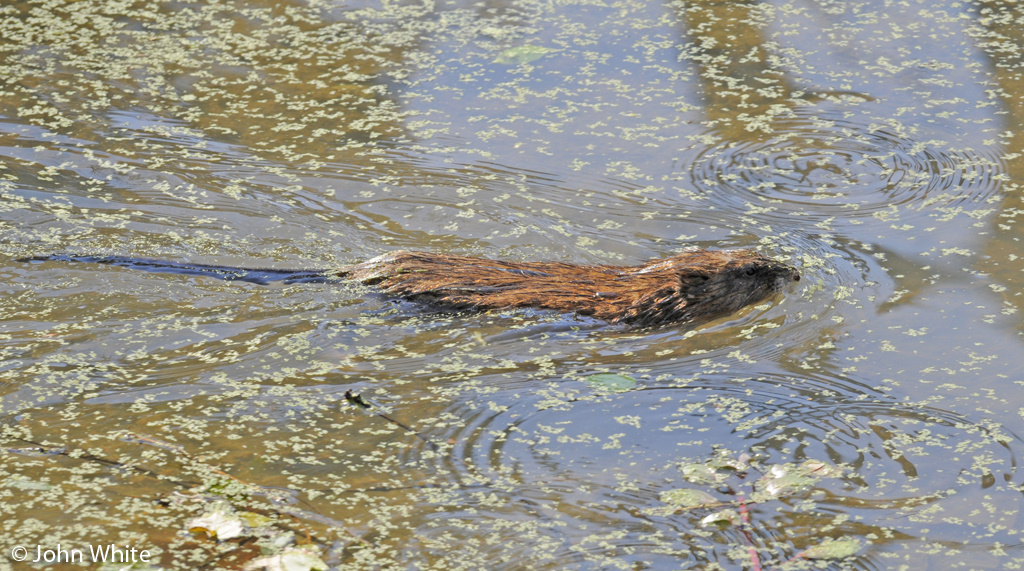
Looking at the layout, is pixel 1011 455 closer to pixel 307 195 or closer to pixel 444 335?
pixel 444 335

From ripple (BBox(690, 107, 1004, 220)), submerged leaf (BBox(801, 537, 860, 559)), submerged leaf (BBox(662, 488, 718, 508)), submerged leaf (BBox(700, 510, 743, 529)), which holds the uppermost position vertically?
ripple (BBox(690, 107, 1004, 220))

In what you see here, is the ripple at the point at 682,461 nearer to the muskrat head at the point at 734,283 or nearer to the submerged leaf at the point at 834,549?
the submerged leaf at the point at 834,549

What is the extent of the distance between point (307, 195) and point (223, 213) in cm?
45

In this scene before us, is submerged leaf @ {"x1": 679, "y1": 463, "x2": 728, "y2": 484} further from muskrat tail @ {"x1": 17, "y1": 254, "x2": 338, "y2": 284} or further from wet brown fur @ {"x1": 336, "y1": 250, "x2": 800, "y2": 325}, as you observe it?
muskrat tail @ {"x1": 17, "y1": 254, "x2": 338, "y2": 284}

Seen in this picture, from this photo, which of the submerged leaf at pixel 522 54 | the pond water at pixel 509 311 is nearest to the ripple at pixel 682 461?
the pond water at pixel 509 311

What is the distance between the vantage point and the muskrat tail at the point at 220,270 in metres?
4.53

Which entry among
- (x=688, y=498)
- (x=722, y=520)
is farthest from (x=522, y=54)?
(x=722, y=520)

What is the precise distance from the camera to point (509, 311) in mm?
4297

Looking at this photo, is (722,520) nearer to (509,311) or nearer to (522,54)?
(509,311)

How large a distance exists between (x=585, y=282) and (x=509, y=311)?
0.37 meters

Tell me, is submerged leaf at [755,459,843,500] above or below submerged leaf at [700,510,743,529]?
above

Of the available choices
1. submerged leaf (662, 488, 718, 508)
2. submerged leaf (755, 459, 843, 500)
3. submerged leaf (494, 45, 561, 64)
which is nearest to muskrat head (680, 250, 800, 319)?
submerged leaf (755, 459, 843, 500)

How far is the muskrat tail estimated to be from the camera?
4527 millimetres

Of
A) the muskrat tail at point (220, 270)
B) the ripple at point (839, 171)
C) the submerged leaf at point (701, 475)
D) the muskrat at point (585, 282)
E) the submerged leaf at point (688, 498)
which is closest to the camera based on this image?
the submerged leaf at point (688, 498)
